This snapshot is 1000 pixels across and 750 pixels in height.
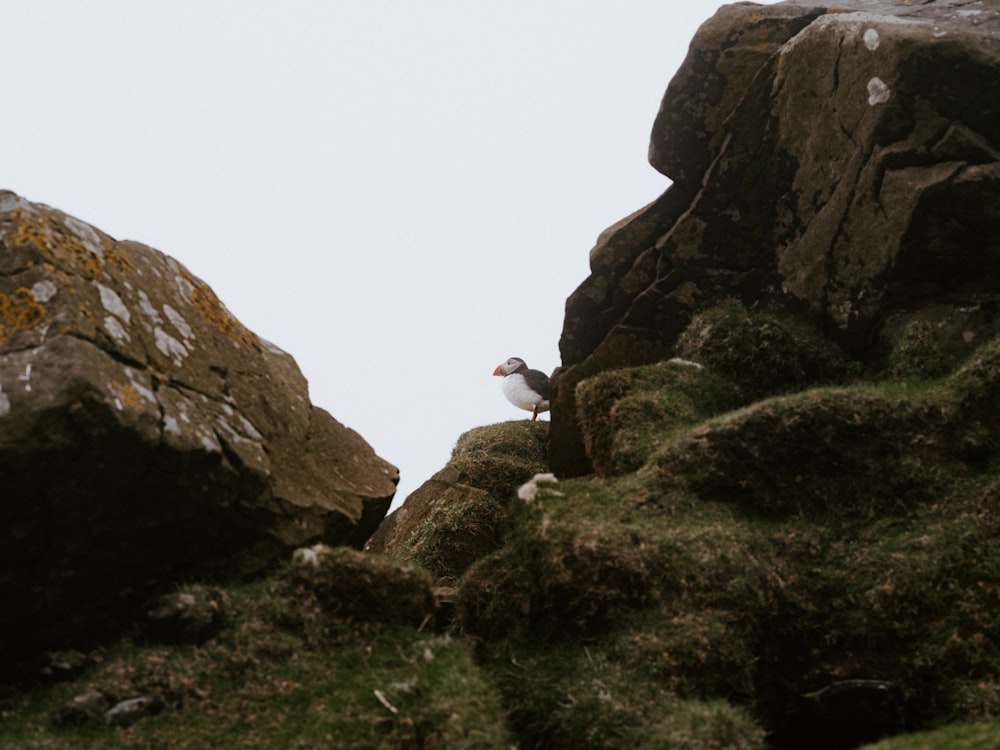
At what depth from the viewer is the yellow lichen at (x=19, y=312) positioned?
725cm

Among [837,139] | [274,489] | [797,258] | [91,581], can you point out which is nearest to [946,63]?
[837,139]

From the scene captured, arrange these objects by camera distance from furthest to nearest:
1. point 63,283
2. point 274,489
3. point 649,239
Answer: point 649,239 < point 274,489 < point 63,283

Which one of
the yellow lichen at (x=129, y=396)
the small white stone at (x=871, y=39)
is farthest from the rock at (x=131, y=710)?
the small white stone at (x=871, y=39)

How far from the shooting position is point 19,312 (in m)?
7.34

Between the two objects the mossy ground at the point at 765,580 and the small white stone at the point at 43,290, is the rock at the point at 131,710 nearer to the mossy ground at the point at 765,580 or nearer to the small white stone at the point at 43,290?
the mossy ground at the point at 765,580

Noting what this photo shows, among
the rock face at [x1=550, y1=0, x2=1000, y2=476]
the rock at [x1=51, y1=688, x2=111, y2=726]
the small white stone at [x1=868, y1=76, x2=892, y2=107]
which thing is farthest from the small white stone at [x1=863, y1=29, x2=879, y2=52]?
the rock at [x1=51, y1=688, x2=111, y2=726]

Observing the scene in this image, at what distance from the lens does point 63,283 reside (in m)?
7.63

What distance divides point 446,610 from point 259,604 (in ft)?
7.21

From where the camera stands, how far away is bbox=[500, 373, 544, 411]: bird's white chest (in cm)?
1709

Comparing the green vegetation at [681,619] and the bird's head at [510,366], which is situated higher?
the bird's head at [510,366]

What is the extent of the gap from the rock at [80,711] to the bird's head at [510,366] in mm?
12121

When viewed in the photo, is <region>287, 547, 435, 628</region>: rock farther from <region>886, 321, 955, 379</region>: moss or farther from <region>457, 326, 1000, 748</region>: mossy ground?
<region>886, 321, 955, 379</region>: moss

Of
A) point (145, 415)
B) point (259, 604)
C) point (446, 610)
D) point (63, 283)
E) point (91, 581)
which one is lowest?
point (446, 610)

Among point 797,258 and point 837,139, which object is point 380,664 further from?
point 837,139
